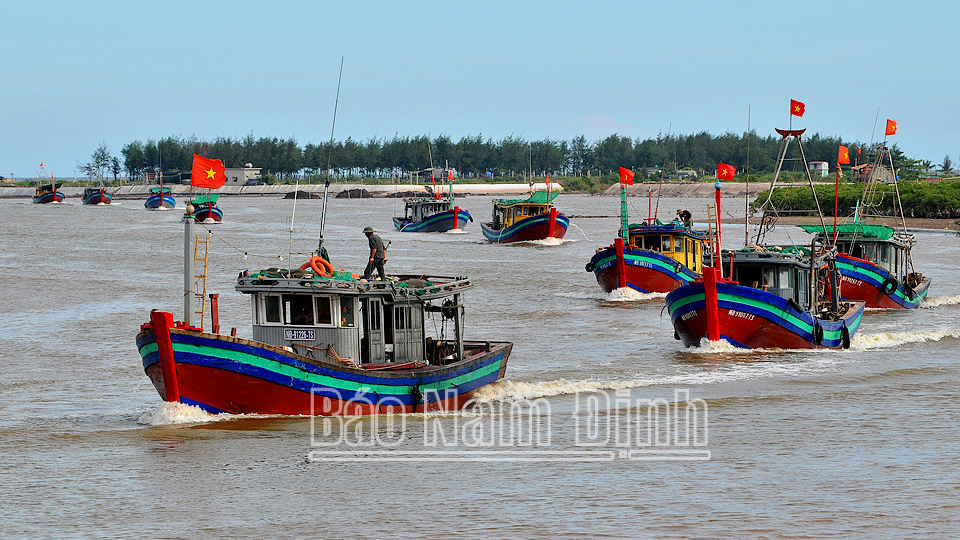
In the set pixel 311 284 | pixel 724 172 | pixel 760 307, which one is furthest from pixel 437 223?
pixel 311 284

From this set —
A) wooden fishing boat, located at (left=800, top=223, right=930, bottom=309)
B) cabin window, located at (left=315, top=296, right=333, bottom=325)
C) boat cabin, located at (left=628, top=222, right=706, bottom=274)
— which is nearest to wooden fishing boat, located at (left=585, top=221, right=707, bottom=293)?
boat cabin, located at (left=628, top=222, right=706, bottom=274)

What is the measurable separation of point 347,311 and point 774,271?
41.5 feet

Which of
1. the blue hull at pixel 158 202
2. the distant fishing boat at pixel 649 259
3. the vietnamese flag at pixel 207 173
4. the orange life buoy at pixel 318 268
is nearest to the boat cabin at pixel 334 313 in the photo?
the orange life buoy at pixel 318 268

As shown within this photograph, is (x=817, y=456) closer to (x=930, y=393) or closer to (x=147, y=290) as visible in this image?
(x=930, y=393)

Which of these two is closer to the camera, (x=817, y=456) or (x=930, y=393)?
(x=817, y=456)

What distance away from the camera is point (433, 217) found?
3243 inches

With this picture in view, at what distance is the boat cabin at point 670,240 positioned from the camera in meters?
38.4

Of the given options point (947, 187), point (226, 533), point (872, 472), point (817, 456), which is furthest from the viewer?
point (947, 187)

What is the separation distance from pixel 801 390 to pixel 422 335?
26.0ft

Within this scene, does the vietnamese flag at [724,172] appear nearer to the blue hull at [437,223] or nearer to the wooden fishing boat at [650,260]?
the wooden fishing boat at [650,260]

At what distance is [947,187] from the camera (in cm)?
8475

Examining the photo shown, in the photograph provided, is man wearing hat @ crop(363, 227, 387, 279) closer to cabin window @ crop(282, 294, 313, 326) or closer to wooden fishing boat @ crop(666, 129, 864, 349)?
cabin window @ crop(282, 294, 313, 326)

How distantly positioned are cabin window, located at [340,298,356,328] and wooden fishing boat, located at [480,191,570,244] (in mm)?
50372

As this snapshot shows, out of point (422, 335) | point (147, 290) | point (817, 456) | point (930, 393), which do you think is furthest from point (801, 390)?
point (147, 290)
